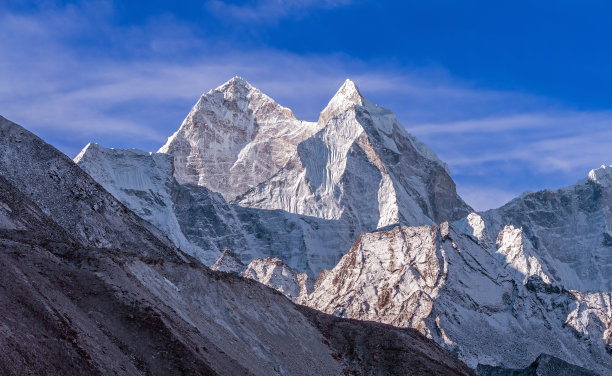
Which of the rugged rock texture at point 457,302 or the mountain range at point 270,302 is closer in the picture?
the mountain range at point 270,302

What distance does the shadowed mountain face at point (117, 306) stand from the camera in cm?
Answer: 6331

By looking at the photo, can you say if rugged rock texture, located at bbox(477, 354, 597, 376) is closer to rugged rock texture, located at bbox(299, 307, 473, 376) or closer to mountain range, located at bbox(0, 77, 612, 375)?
mountain range, located at bbox(0, 77, 612, 375)

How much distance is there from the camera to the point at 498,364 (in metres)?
160

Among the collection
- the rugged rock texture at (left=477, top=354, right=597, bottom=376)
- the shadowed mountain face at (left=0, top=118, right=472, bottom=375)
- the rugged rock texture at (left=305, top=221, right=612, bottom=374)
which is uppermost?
the rugged rock texture at (left=305, top=221, right=612, bottom=374)

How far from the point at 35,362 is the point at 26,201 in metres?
52.3

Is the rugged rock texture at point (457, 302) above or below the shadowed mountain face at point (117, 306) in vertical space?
above

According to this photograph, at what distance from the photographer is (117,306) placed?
74.4 metres

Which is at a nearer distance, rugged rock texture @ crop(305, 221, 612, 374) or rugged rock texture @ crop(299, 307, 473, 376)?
rugged rock texture @ crop(299, 307, 473, 376)

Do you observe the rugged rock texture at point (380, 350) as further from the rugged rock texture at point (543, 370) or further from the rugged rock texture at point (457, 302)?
the rugged rock texture at point (457, 302)

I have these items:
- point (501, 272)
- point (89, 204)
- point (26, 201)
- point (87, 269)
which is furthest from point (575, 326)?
point (87, 269)

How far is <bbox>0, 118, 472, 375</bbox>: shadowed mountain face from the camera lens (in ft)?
208

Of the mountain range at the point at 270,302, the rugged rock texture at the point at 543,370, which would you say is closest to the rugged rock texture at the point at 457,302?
the mountain range at the point at 270,302

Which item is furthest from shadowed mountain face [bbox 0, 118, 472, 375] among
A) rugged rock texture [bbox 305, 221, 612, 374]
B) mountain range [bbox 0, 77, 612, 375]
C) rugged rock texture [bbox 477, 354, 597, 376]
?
rugged rock texture [bbox 305, 221, 612, 374]

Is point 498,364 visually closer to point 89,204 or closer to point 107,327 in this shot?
point 89,204
